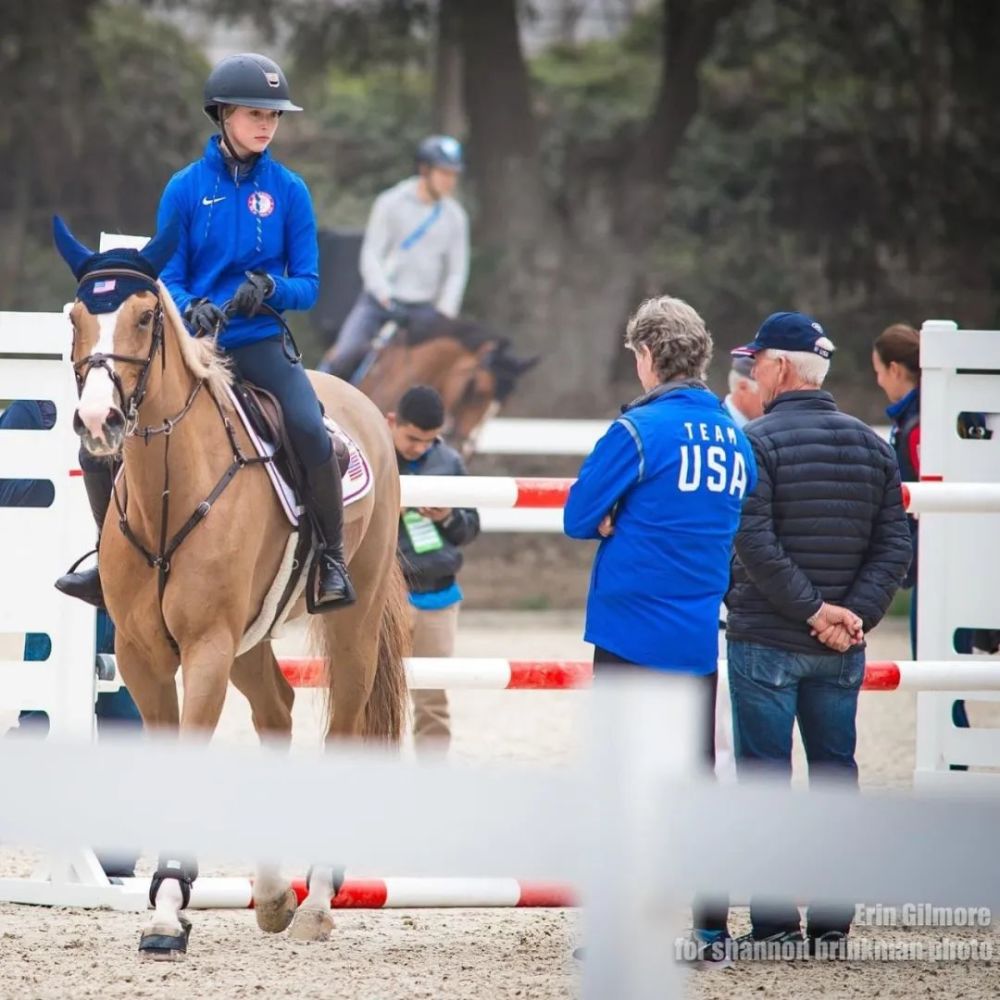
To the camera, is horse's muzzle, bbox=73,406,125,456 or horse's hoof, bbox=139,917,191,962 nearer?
horse's muzzle, bbox=73,406,125,456

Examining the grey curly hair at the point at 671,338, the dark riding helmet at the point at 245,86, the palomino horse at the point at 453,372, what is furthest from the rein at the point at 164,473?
the palomino horse at the point at 453,372

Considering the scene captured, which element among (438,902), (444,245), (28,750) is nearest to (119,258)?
(438,902)

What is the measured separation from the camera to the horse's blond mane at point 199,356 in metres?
4.91

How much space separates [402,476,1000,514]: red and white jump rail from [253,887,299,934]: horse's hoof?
4.97 ft

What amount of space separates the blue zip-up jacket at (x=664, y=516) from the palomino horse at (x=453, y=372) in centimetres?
893

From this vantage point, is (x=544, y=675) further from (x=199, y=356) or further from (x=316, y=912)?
(x=199, y=356)

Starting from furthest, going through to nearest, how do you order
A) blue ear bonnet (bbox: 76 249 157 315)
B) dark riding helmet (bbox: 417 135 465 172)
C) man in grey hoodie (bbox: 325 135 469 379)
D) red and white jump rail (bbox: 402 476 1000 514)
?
man in grey hoodie (bbox: 325 135 469 379) < dark riding helmet (bbox: 417 135 465 172) < red and white jump rail (bbox: 402 476 1000 514) < blue ear bonnet (bbox: 76 249 157 315)

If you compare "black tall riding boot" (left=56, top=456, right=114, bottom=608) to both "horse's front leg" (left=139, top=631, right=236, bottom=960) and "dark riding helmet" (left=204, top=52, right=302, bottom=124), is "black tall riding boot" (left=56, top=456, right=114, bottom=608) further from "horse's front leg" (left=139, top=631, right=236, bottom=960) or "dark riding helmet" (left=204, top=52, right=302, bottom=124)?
"dark riding helmet" (left=204, top=52, right=302, bottom=124)

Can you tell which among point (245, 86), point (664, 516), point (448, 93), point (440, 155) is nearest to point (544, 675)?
point (664, 516)

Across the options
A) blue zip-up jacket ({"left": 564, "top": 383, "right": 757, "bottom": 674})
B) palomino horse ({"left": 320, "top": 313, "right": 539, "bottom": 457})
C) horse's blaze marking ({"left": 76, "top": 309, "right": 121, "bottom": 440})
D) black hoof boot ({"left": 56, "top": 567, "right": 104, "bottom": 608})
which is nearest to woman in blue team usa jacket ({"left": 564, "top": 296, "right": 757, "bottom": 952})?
blue zip-up jacket ({"left": 564, "top": 383, "right": 757, "bottom": 674})

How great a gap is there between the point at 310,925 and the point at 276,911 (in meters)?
0.12

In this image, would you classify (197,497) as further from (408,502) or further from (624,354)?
(624,354)

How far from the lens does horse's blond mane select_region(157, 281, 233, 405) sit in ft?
16.1

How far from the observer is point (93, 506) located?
5.29 meters
